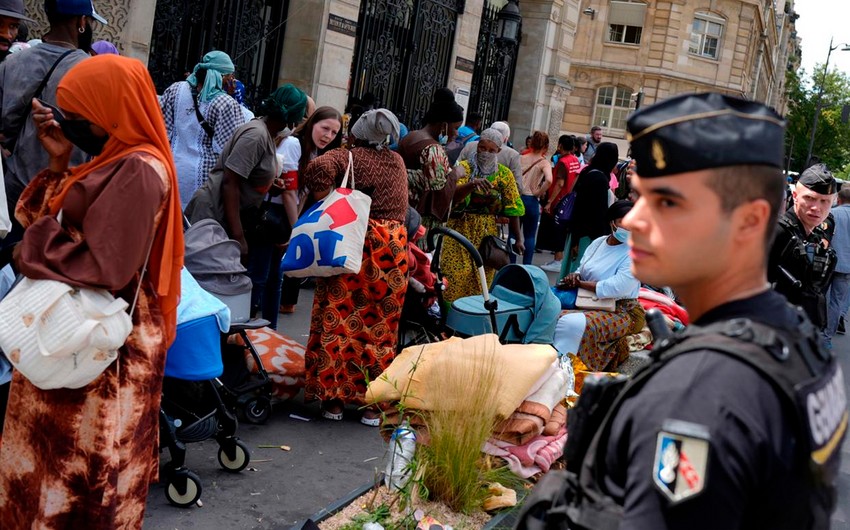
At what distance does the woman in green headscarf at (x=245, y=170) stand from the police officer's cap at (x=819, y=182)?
3.51m

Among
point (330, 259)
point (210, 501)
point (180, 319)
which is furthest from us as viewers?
point (330, 259)

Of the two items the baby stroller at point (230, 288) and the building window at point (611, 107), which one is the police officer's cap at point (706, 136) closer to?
the baby stroller at point (230, 288)

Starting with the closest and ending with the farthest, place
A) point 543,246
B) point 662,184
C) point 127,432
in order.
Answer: point 662,184
point 127,432
point 543,246

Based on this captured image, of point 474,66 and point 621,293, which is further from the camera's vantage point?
point 474,66

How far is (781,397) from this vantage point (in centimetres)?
158

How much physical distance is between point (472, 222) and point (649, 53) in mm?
46530

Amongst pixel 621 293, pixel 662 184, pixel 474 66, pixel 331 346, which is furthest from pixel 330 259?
pixel 474 66

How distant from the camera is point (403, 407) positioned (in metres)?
4.55

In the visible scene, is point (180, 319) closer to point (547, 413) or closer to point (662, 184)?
point (547, 413)

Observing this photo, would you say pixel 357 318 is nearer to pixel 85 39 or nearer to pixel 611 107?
pixel 85 39

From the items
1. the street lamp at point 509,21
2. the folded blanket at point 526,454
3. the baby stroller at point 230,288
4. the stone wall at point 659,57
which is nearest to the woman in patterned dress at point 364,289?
the baby stroller at point 230,288

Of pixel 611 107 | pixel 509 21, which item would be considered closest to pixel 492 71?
pixel 509 21

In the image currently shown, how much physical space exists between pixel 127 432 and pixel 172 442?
3.55ft

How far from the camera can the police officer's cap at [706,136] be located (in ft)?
5.62
